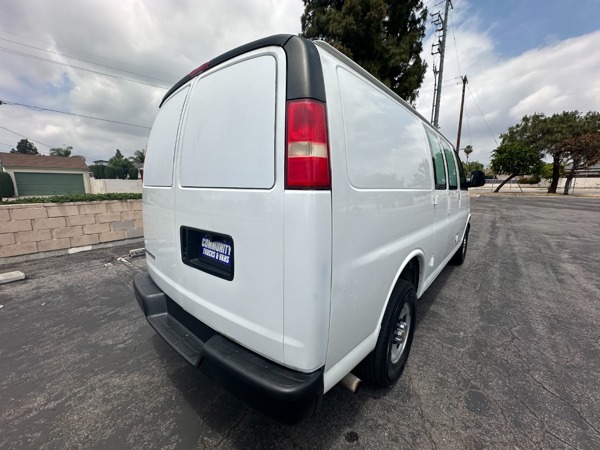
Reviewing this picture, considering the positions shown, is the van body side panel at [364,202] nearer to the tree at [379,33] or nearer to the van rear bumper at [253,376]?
the van rear bumper at [253,376]

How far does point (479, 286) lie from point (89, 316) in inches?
210

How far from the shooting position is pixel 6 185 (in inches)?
1002

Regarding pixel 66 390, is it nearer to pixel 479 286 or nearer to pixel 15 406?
pixel 15 406

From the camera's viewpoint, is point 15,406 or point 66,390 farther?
point 66,390

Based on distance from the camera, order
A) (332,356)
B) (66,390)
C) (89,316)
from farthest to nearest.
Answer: (89,316), (66,390), (332,356)

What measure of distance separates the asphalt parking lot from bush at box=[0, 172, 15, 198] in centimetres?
3244

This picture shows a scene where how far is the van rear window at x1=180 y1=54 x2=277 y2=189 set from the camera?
Answer: 1272 mm

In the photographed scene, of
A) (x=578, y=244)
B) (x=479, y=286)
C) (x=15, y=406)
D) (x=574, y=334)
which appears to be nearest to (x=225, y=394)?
(x=15, y=406)

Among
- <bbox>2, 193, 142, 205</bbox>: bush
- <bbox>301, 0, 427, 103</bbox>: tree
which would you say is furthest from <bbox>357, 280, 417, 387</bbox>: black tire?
<bbox>301, 0, 427, 103</bbox>: tree

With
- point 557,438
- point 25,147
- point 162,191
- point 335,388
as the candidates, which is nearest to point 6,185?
point 162,191

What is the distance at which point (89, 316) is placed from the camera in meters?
3.11

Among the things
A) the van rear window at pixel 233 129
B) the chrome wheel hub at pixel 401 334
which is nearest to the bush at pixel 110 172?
the van rear window at pixel 233 129

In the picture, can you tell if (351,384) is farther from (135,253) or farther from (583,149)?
(583,149)

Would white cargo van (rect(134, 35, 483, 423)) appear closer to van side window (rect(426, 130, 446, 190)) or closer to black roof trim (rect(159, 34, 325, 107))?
black roof trim (rect(159, 34, 325, 107))
